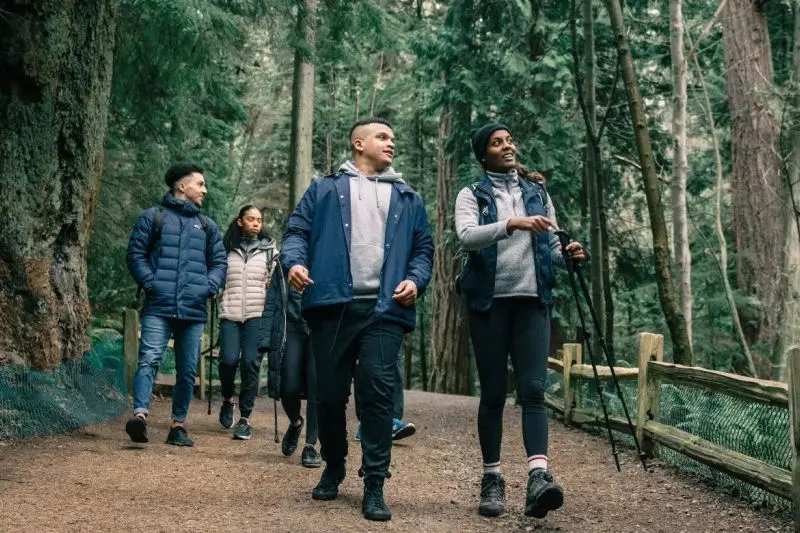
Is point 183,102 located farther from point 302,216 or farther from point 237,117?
point 302,216

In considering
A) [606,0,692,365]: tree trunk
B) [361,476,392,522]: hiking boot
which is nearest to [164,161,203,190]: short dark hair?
[361,476,392,522]: hiking boot

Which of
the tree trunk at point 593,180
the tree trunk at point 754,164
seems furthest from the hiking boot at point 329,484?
the tree trunk at point 754,164

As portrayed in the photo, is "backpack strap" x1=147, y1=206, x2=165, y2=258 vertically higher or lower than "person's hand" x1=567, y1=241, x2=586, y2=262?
higher

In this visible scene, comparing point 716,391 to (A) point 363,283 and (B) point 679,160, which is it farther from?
(B) point 679,160

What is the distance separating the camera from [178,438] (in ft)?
24.8

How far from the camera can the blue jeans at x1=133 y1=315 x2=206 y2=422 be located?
7223mm

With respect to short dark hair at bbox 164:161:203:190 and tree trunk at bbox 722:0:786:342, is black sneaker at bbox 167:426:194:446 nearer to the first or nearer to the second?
short dark hair at bbox 164:161:203:190

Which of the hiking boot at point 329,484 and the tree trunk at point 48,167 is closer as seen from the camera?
the hiking boot at point 329,484

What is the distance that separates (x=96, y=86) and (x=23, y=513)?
16.5ft

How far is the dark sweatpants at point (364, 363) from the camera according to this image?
4.81m

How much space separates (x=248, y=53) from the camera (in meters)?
20.0

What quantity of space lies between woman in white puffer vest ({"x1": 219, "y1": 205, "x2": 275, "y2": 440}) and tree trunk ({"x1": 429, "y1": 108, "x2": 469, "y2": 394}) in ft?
A: 35.6

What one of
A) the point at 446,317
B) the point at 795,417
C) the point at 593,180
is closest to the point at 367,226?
the point at 795,417

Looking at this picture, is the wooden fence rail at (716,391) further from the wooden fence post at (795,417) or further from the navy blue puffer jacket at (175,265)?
the navy blue puffer jacket at (175,265)
